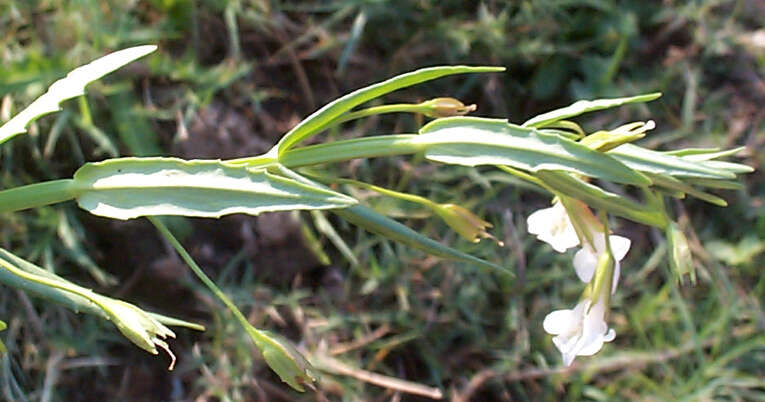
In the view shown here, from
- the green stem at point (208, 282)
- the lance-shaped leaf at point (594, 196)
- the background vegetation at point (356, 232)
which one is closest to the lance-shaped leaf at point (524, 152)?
the lance-shaped leaf at point (594, 196)

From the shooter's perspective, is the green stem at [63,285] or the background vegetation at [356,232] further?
the background vegetation at [356,232]

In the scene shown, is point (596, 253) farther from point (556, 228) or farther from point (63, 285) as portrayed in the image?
point (63, 285)

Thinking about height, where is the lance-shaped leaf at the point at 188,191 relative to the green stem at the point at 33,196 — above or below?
below

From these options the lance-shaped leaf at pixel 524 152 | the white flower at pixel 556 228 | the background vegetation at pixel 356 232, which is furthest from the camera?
the background vegetation at pixel 356 232

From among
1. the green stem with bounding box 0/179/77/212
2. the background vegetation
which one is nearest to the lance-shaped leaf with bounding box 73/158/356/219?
the green stem with bounding box 0/179/77/212

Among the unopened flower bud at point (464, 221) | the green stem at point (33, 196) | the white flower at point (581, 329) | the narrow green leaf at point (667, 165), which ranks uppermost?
the green stem at point (33, 196)

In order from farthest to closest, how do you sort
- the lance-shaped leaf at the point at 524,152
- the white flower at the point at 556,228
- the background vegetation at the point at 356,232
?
the background vegetation at the point at 356,232 < the white flower at the point at 556,228 < the lance-shaped leaf at the point at 524,152

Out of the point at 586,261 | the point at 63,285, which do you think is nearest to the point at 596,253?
the point at 586,261

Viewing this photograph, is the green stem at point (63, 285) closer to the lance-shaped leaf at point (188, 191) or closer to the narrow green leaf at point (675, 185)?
the lance-shaped leaf at point (188, 191)
